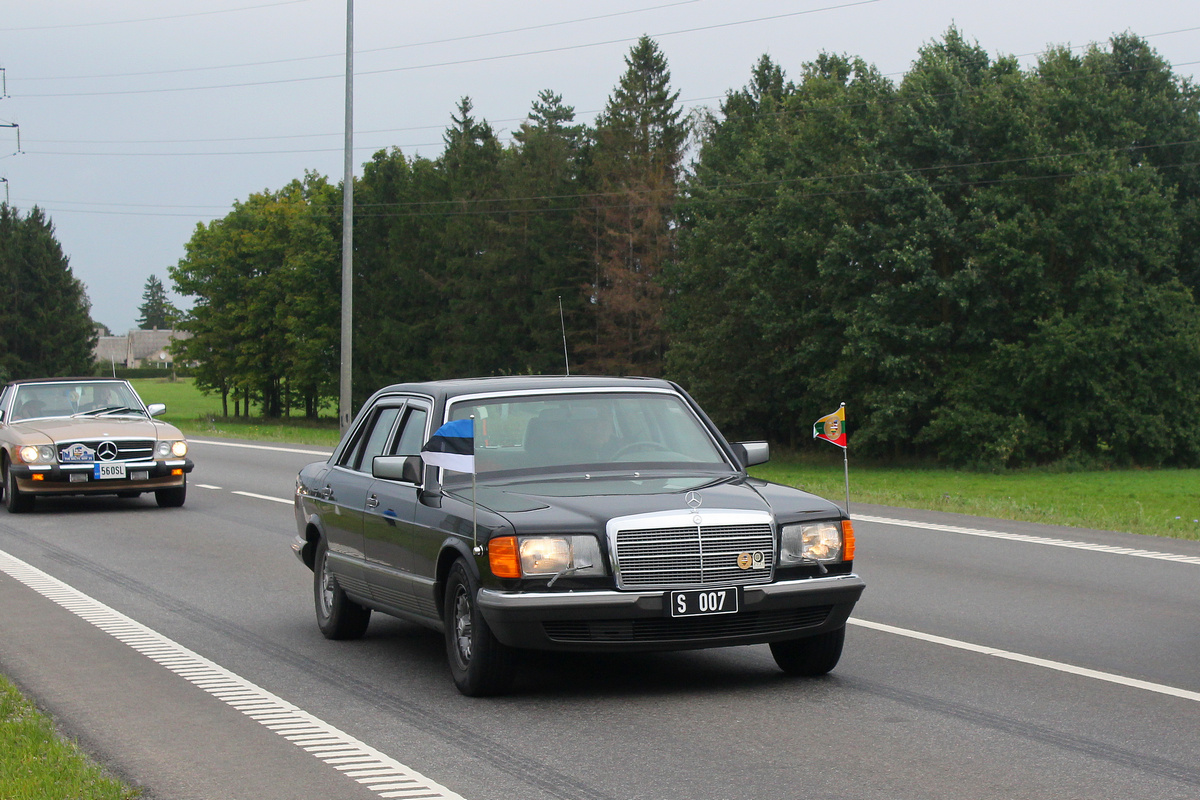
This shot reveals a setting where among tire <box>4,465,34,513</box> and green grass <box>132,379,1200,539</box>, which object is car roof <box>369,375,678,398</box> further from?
green grass <box>132,379,1200,539</box>

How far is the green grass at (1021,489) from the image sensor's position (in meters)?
20.8

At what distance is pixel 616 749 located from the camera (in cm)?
618

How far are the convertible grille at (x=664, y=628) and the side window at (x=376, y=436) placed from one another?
2434 millimetres

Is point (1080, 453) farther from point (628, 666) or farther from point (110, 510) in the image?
point (628, 666)

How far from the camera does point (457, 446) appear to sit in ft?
24.5

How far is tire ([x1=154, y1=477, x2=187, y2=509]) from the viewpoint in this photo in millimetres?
18797

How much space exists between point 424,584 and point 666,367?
5201 cm

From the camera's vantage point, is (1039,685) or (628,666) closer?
(1039,685)

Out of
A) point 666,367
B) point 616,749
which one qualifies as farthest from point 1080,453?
point 616,749

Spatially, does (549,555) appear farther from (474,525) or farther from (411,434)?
(411,434)

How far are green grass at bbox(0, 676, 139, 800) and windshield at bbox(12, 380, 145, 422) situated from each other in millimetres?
12928

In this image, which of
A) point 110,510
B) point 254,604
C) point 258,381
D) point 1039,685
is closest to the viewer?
point 1039,685

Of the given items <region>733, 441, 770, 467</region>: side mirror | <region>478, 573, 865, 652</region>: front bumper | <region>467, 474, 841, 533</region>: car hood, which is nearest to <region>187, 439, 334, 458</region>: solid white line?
<region>733, 441, 770, 467</region>: side mirror

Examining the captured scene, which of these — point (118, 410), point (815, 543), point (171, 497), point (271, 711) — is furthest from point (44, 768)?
point (118, 410)
